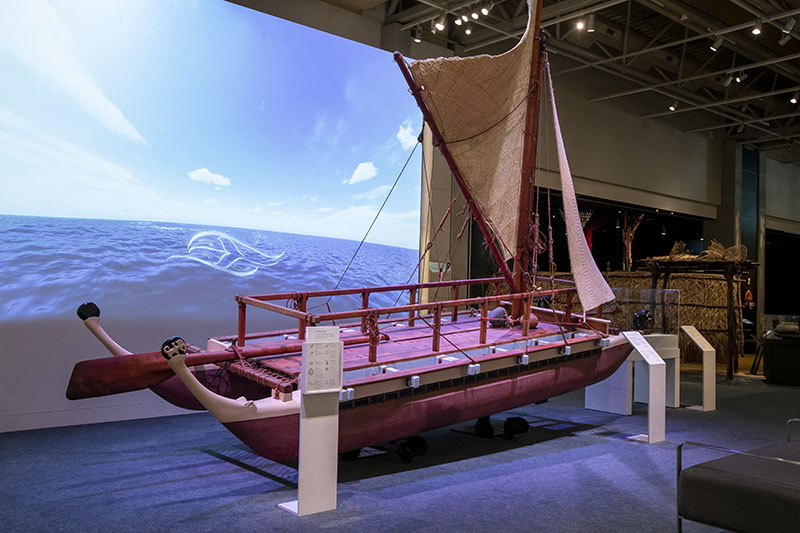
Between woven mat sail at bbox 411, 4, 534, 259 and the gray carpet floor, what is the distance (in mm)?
2144

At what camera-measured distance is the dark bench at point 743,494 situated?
9.16 ft

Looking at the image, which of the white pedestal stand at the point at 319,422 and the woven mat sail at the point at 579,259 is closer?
the white pedestal stand at the point at 319,422

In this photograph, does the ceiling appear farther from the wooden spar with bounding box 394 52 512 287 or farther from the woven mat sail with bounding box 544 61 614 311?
the woven mat sail with bounding box 544 61 614 311

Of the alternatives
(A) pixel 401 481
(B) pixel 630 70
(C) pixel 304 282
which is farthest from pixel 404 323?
(B) pixel 630 70

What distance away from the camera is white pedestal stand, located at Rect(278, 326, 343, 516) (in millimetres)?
3715

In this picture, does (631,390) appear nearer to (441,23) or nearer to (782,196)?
(441,23)

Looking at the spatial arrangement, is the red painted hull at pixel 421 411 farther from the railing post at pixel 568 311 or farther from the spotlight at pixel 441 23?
the spotlight at pixel 441 23

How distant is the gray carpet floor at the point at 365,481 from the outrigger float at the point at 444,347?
1.29 feet

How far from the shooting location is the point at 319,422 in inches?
149

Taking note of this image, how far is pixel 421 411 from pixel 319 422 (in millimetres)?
1084

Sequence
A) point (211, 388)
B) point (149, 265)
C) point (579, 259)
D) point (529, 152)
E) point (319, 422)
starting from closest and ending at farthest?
point (319, 422), point (211, 388), point (579, 259), point (529, 152), point (149, 265)

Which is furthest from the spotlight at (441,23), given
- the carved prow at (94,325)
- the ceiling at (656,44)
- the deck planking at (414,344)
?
the carved prow at (94,325)

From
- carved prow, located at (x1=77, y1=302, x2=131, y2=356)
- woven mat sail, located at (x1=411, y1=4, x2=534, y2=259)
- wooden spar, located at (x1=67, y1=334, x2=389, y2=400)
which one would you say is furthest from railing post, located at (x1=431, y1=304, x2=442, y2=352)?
carved prow, located at (x1=77, y1=302, x2=131, y2=356)

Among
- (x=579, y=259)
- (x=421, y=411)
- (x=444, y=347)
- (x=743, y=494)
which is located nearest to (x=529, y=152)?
(x=579, y=259)
